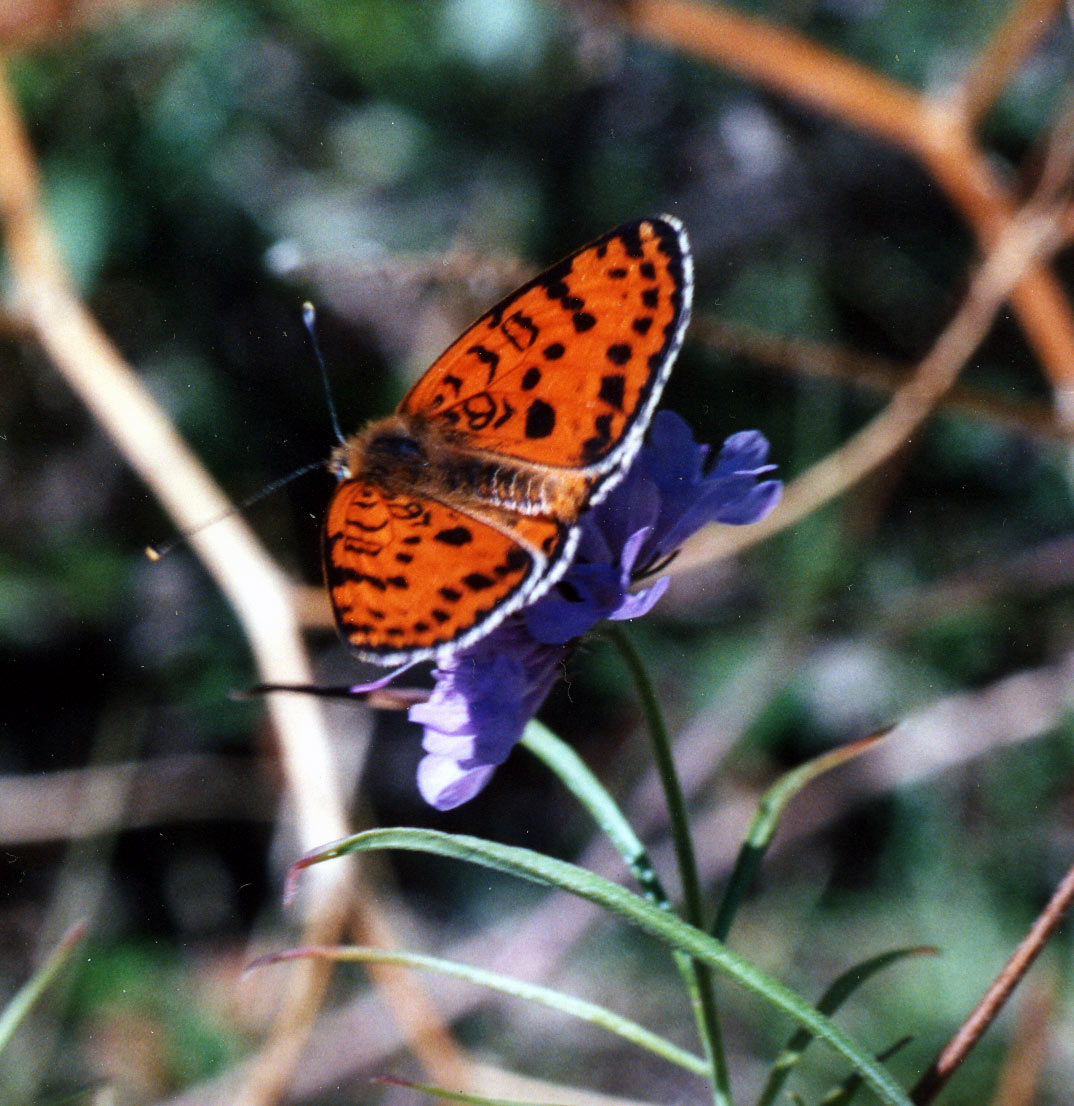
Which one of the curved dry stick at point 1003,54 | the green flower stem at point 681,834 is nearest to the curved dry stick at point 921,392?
the curved dry stick at point 1003,54

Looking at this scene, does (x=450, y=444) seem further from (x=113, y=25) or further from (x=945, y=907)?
(x=113, y=25)

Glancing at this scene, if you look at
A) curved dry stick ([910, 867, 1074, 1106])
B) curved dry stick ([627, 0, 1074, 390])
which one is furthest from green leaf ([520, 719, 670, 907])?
curved dry stick ([627, 0, 1074, 390])

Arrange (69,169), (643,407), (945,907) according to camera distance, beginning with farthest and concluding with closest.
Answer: (69,169) → (945,907) → (643,407)

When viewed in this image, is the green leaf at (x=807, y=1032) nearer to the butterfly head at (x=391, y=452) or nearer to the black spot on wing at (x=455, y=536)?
the black spot on wing at (x=455, y=536)

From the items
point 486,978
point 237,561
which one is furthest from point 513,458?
point 237,561

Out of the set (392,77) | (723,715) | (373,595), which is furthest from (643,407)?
(392,77)

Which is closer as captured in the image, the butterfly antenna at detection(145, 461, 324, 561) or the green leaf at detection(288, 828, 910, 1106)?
the green leaf at detection(288, 828, 910, 1106)

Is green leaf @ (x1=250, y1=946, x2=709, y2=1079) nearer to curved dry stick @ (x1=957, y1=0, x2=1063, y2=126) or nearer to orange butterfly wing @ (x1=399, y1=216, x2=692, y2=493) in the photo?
orange butterfly wing @ (x1=399, y1=216, x2=692, y2=493)
